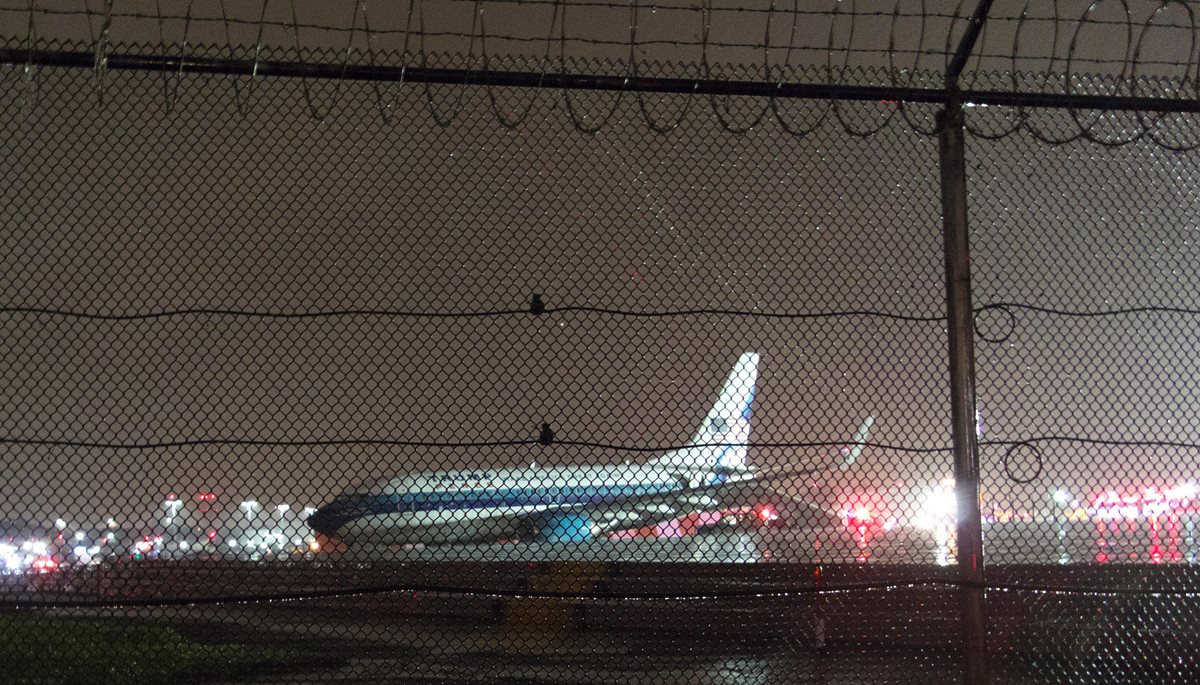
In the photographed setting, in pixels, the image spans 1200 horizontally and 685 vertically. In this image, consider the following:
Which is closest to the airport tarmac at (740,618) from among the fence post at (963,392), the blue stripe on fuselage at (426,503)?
the blue stripe on fuselage at (426,503)

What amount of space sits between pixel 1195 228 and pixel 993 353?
1.48 metres

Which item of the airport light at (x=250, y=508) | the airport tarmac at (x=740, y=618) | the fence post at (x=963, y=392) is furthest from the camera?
the airport tarmac at (x=740, y=618)

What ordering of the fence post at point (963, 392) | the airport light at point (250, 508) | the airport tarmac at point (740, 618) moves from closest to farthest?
the fence post at point (963, 392), the airport light at point (250, 508), the airport tarmac at point (740, 618)

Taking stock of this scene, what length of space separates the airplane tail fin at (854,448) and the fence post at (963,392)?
40cm

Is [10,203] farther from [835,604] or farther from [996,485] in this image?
[835,604]

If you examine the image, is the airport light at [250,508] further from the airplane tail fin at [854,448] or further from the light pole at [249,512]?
the airplane tail fin at [854,448]

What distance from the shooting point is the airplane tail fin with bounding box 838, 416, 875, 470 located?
454 centimetres

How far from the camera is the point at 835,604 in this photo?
920 centimetres

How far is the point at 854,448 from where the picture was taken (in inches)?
183

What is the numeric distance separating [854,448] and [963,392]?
22.1 inches

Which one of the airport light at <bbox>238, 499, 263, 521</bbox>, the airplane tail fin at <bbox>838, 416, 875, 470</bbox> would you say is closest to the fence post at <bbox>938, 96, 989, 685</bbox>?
the airplane tail fin at <bbox>838, 416, 875, 470</bbox>

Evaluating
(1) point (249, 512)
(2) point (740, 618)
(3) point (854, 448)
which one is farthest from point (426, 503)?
(2) point (740, 618)

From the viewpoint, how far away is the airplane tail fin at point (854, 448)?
454 cm

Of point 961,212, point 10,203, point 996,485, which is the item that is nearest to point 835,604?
point 996,485
